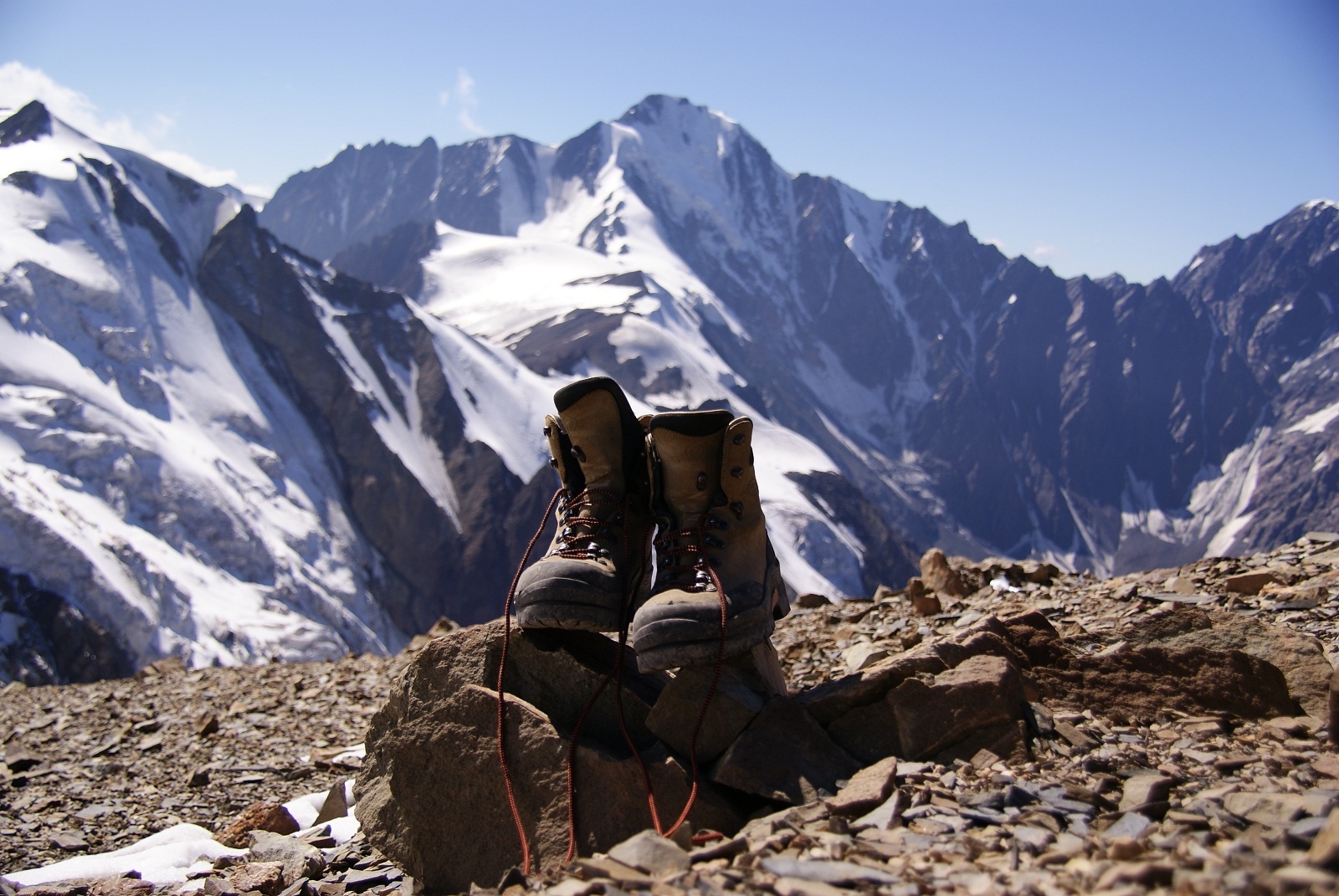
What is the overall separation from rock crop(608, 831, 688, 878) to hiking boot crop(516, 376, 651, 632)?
1.26 metres

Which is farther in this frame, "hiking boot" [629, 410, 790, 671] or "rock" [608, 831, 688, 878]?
"hiking boot" [629, 410, 790, 671]

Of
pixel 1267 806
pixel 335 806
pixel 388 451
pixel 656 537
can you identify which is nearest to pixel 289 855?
pixel 335 806

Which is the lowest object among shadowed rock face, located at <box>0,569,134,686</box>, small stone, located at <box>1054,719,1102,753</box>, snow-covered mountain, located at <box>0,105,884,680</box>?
small stone, located at <box>1054,719,1102,753</box>

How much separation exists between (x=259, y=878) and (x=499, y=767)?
1181 mm

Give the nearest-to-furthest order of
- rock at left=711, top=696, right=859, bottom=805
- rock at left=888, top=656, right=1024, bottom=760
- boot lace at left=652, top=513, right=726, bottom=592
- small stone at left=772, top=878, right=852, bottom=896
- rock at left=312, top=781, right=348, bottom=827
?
small stone at left=772, top=878, right=852, bottom=896 → rock at left=711, top=696, right=859, bottom=805 → rock at left=888, top=656, right=1024, bottom=760 → boot lace at left=652, top=513, right=726, bottom=592 → rock at left=312, top=781, right=348, bottom=827

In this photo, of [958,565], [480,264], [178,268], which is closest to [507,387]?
[178,268]

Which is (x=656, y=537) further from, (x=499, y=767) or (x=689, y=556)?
(x=499, y=767)

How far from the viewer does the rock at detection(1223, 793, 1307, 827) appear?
8.49 ft

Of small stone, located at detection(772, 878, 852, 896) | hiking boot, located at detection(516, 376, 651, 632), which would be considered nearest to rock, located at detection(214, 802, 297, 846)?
hiking boot, located at detection(516, 376, 651, 632)

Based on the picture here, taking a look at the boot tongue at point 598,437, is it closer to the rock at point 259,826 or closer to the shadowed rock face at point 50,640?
the rock at point 259,826

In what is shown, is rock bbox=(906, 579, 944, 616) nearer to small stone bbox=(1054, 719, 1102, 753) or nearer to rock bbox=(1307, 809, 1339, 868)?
small stone bbox=(1054, 719, 1102, 753)

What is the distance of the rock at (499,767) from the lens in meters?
3.55

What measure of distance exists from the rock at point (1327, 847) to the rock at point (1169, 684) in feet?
6.05

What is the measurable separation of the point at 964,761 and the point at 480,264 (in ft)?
612
